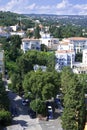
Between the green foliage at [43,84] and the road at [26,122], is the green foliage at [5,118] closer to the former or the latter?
the road at [26,122]

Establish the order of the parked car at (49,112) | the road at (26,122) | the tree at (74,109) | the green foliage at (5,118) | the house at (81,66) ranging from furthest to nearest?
the house at (81,66), the parked car at (49,112), the road at (26,122), the green foliage at (5,118), the tree at (74,109)

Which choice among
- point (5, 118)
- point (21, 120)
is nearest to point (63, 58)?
point (21, 120)

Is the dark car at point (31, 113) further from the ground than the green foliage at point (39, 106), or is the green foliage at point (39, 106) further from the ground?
the green foliage at point (39, 106)

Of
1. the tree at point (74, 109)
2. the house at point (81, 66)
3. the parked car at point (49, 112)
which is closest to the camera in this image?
the tree at point (74, 109)

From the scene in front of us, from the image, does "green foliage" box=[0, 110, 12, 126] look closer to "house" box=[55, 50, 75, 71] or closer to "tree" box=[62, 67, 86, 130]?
"tree" box=[62, 67, 86, 130]

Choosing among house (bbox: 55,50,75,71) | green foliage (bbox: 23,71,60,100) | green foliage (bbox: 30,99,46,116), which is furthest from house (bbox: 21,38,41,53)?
green foliage (bbox: 30,99,46,116)

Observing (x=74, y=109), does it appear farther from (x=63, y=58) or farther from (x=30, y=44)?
(x=30, y=44)

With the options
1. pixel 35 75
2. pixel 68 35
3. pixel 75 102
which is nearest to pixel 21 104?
pixel 35 75

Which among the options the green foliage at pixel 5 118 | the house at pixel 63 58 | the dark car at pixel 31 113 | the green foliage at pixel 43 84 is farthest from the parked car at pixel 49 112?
the house at pixel 63 58

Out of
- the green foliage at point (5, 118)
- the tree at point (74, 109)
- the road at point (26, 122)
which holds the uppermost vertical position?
the tree at point (74, 109)
